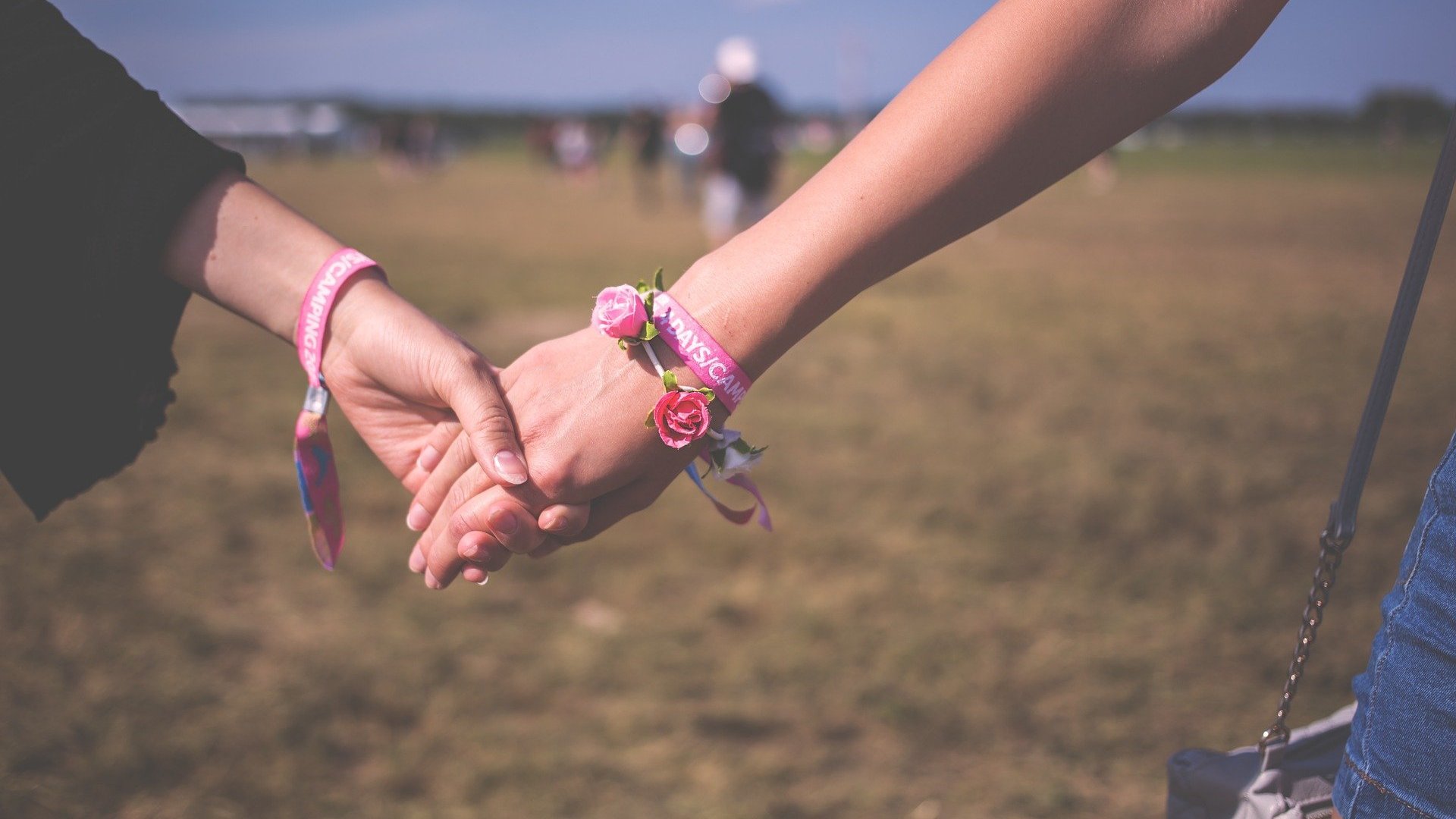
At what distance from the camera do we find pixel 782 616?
3.11 m

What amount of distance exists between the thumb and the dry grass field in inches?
49.5

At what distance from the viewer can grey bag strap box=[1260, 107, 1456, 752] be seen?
3.00ft

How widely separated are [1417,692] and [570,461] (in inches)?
38.5

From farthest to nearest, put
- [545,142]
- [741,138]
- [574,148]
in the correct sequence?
1. [545,142]
2. [574,148]
3. [741,138]

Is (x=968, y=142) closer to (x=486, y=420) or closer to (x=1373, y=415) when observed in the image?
(x=1373, y=415)

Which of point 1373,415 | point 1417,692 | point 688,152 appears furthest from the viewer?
point 688,152

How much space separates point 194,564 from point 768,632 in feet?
7.04

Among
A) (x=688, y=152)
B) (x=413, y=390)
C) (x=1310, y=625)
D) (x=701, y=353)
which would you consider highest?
(x=688, y=152)

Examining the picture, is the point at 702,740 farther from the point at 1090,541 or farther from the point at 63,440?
the point at 1090,541

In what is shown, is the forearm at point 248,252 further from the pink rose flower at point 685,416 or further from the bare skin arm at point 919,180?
the pink rose flower at point 685,416

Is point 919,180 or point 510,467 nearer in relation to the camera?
point 919,180

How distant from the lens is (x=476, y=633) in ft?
9.80

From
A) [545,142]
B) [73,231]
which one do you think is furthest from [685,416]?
[545,142]

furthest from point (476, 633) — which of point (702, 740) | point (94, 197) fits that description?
point (94, 197)
